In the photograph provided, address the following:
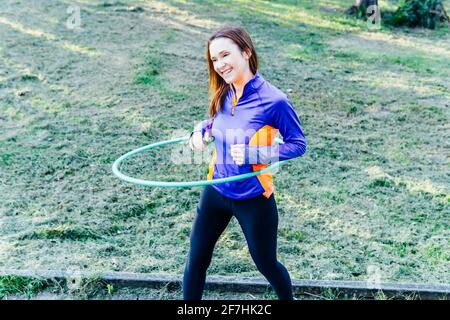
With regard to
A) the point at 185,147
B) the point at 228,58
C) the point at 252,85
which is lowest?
the point at 185,147

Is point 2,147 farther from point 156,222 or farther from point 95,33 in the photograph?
point 95,33

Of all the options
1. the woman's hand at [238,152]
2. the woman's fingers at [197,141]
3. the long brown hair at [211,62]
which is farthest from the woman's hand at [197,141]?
the woman's hand at [238,152]

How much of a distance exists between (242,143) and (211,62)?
0.48 meters

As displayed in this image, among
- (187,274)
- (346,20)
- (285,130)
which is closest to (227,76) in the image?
(285,130)

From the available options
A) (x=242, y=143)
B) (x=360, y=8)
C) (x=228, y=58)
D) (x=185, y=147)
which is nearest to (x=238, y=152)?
(x=242, y=143)

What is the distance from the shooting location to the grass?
13.4ft

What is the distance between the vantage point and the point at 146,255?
4.01 meters

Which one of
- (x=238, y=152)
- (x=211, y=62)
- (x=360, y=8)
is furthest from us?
(x=360, y=8)

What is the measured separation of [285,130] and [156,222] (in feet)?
6.80

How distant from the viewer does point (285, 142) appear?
272 cm

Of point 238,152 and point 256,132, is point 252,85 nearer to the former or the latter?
point 256,132

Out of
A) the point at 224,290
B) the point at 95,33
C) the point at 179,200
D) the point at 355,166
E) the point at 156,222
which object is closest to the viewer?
the point at 224,290

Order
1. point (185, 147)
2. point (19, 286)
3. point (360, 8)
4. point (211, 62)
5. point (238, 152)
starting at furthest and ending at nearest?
point (360, 8)
point (185, 147)
point (19, 286)
point (211, 62)
point (238, 152)

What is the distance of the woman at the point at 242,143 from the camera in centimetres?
269
